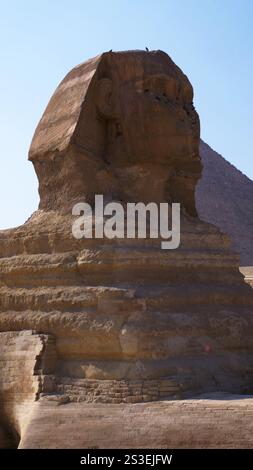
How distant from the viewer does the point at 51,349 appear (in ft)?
32.2

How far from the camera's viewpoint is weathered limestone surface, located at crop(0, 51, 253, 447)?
9.30 meters

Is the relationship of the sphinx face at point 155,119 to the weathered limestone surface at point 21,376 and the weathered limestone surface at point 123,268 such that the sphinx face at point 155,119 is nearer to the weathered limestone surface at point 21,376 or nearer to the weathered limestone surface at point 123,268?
the weathered limestone surface at point 123,268

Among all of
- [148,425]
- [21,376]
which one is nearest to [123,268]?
[21,376]

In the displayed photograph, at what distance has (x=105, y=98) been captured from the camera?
36.5 ft

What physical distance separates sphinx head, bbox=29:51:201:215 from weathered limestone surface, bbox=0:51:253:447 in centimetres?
2

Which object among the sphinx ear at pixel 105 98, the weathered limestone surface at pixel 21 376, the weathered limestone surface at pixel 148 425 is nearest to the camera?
the weathered limestone surface at pixel 148 425

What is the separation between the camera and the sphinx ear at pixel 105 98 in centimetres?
1112

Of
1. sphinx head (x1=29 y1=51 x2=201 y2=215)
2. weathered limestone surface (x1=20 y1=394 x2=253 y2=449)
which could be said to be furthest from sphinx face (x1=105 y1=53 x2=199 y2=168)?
weathered limestone surface (x1=20 y1=394 x2=253 y2=449)

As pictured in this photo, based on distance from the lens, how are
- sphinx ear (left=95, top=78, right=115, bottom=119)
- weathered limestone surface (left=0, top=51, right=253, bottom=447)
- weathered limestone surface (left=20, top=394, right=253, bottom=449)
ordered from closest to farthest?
weathered limestone surface (left=20, top=394, right=253, bottom=449) → weathered limestone surface (left=0, top=51, right=253, bottom=447) → sphinx ear (left=95, top=78, right=115, bottom=119)

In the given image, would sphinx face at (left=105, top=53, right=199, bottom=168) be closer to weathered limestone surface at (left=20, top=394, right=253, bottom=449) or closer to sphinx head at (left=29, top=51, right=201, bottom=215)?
sphinx head at (left=29, top=51, right=201, bottom=215)

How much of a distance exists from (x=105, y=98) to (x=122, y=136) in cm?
58

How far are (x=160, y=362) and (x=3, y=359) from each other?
2.30 meters

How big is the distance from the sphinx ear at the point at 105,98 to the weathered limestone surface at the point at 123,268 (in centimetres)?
2

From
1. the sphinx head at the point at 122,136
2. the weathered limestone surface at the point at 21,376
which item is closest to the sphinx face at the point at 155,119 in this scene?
the sphinx head at the point at 122,136
